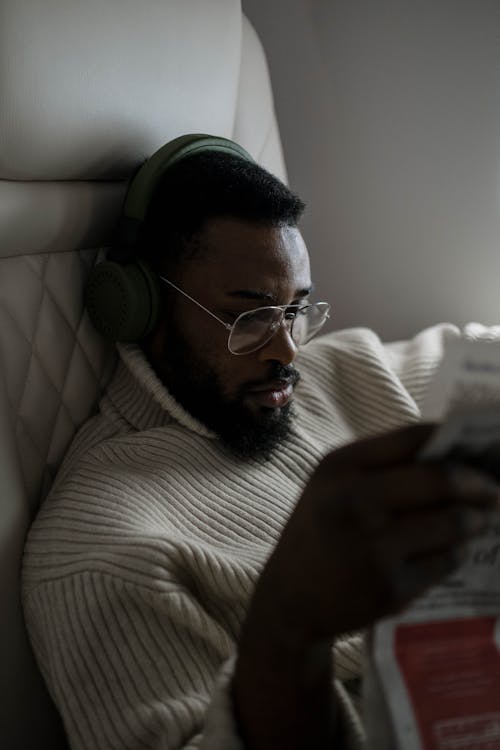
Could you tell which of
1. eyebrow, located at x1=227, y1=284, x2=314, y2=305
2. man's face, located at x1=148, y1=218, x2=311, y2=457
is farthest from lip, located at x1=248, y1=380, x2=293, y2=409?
eyebrow, located at x1=227, y1=284, x2=314, y2=305

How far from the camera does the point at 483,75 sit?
167 centimetres

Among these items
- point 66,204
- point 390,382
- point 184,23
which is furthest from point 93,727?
point 184,23

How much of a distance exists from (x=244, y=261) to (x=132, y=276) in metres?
0.16

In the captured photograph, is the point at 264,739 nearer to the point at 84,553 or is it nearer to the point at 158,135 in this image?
the point at 84,553

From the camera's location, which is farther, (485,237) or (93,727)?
(485,237)

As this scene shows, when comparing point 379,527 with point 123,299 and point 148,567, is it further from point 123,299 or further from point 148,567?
point 123,299

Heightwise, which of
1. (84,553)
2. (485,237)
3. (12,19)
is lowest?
(84,553)

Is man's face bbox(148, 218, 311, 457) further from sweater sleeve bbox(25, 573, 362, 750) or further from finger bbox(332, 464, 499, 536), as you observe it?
finger bbox(332, 464, 499, 536)

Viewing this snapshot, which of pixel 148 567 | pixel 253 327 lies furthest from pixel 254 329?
pixel 148 567

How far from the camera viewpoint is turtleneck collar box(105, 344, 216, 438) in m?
1.15

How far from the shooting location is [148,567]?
894mm

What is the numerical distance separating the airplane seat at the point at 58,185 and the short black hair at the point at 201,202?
89 millimetres

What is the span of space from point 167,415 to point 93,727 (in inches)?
18.0

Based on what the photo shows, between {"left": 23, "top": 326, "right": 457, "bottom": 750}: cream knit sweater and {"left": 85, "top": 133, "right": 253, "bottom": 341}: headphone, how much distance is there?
0.07 m
